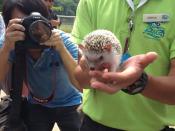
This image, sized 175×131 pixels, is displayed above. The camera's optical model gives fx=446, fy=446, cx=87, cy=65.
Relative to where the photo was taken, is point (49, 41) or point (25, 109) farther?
point (25, 109)

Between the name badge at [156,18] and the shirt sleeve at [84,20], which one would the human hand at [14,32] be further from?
the name badge at [156,18]

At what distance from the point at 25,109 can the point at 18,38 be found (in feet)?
2.05

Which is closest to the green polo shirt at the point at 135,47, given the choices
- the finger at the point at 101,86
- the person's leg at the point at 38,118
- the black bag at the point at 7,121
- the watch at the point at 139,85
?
the watch at the point at 139,85

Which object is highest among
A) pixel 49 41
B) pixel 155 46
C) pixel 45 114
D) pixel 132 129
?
pixel 155 46

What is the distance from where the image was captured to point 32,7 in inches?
122

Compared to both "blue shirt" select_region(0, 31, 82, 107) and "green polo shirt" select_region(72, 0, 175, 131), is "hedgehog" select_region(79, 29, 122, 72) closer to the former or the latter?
"green polo shirt" select_region(72, 0, 175, 131)

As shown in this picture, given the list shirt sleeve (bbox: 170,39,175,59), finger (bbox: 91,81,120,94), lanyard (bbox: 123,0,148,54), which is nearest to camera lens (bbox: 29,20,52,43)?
lanyard (bbox: 123,0,148,54)

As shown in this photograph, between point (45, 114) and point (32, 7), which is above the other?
point (32, 7)

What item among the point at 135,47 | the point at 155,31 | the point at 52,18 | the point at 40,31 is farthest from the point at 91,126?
the point at 52,18

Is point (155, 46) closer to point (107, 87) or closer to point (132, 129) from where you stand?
point (132, 129)

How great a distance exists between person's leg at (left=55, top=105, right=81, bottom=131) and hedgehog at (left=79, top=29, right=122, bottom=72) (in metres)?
1.72

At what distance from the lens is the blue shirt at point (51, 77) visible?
305cm

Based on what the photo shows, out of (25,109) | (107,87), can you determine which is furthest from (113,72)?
(25,109)

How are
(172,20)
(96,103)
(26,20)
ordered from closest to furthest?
(172,20) < (96,103) < (26,20)
